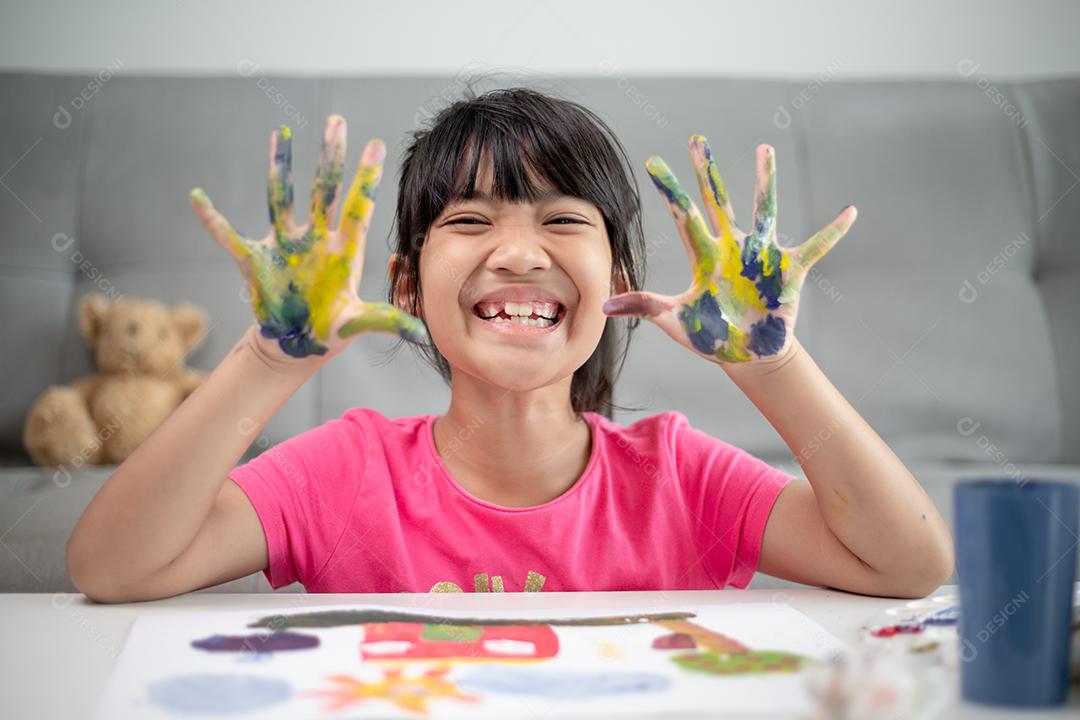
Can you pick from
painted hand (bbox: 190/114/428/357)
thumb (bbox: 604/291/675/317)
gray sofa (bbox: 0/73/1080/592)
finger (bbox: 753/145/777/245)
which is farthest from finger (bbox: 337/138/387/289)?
gray sofa (bbox: 0/73/1080/592)

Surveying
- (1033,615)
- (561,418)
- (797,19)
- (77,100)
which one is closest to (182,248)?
(77,100)

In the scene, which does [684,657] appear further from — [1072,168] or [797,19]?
[797,19]

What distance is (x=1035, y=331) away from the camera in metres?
1.84

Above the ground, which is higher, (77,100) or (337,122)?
(77,100)

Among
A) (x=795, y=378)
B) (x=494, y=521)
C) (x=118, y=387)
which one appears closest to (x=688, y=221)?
(x=795, y=378)

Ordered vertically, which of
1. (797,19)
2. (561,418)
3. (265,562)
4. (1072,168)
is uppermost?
(797,19)

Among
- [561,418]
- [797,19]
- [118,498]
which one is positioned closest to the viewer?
[118,498]

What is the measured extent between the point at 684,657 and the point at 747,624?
95mm

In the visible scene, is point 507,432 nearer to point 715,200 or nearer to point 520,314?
point 520,314

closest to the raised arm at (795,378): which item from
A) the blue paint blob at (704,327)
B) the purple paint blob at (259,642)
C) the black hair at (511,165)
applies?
the blue paint blob at (704,327)

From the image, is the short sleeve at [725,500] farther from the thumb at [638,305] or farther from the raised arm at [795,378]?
the thumb at [638,305]

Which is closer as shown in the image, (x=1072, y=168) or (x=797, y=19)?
(x=1072, y=168)

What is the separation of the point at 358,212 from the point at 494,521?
399 mm

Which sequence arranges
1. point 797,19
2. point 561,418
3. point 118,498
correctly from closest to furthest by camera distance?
point 118,498
point 561,418
point 797,19
